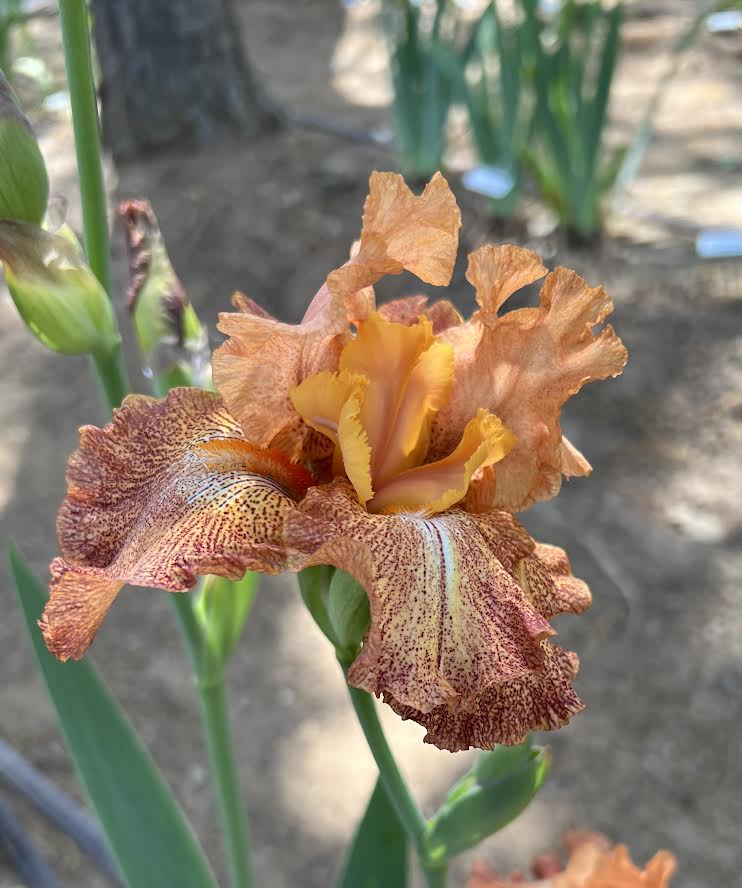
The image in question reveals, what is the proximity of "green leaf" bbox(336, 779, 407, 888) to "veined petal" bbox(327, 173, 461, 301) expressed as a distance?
460 millimetres

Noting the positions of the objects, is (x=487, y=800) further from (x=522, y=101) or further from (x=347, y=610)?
(x=522, y=101)

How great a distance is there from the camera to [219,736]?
2.77 feet

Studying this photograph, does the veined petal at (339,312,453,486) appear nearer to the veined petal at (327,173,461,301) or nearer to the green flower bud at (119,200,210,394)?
the veined petal at (327,173,461,301)

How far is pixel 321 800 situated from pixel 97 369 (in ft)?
3.81

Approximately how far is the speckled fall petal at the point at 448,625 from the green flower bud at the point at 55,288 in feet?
0.70

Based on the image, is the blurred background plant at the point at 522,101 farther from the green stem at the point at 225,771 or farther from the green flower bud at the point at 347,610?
the green flower bud at the point at 347,610

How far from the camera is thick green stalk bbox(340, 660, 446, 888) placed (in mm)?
613

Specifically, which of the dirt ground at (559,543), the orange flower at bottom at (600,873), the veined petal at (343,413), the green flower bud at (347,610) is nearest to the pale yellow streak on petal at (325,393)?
the veined petal at (343,413)

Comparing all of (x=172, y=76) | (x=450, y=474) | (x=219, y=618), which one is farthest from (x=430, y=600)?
(x=172, y=76)

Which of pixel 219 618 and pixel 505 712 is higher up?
pixel 505 712

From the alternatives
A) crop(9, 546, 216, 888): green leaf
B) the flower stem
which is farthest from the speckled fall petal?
crop(9, 546, 216, 888): green leaf

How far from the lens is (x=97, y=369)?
0.70 metres

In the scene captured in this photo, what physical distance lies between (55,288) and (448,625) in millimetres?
346

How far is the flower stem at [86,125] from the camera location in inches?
24.0
